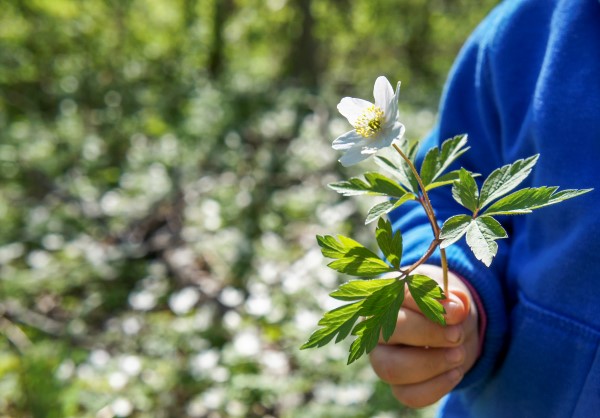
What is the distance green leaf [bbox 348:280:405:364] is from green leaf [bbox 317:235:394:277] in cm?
3

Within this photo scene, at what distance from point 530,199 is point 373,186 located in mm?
162

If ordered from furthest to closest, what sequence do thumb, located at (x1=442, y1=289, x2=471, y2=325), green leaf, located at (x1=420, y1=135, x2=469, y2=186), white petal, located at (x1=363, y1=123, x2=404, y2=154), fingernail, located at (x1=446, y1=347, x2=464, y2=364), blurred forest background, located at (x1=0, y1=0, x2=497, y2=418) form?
blurred forest background, located at (x1=0, y1=0, x2=497, y2=418) → fingernail, located at (x1=446, y1=347, x2=464, y2=364) → thumb, located at (x1=442, y1=289, x2=471, y2=325) → green leaf, located at (x1=420, y1=135, x2=469, y2=186) → white petal, located at (x1=363, y1=123, x2=404, y2=154)

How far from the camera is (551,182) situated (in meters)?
1.02

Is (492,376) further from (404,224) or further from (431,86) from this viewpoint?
(431,86)

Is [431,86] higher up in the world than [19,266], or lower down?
lower down

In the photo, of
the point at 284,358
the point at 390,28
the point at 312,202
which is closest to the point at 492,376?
the point at 284,358

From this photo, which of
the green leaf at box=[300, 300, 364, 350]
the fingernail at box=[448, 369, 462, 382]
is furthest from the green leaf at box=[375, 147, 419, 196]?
the fingernail at box=[448, 369, 462, 382]

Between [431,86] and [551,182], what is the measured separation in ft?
17.7

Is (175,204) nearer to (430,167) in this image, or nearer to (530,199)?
(430,167)

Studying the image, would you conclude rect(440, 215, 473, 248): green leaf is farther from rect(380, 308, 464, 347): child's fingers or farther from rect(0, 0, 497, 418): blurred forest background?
rect(0, 0, 497, 418): blurred forest background

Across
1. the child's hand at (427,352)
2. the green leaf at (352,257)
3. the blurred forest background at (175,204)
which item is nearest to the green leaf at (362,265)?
the green leaf at (352,257)

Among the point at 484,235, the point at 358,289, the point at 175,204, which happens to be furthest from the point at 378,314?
the point at 175,204

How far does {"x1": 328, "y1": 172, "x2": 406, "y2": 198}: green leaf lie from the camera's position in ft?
2.47

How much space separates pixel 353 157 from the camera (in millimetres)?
707
